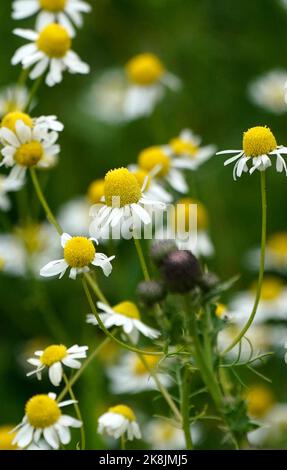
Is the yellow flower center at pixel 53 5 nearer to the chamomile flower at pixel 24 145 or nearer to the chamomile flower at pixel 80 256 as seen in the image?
the chamomile flower at pixel 24 145

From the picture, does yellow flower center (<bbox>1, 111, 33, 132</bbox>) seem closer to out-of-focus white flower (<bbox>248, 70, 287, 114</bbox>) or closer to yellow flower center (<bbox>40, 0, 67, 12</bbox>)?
yellow flower center (<bbox>40, 0, 67, 12</bbox>)

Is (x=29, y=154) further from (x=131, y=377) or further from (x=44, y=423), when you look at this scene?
Result: (x=131, y=377)

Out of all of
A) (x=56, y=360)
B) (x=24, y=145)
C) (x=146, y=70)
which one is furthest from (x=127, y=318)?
(x=146, y=70)

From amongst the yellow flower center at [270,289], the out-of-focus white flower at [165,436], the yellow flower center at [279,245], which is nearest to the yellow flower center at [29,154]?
the out-of-focus white flower at [165,436]

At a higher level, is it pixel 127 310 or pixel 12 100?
pixel 12 100

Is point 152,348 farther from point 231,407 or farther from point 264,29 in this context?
point 264,29

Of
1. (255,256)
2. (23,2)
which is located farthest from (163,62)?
(23,2)
